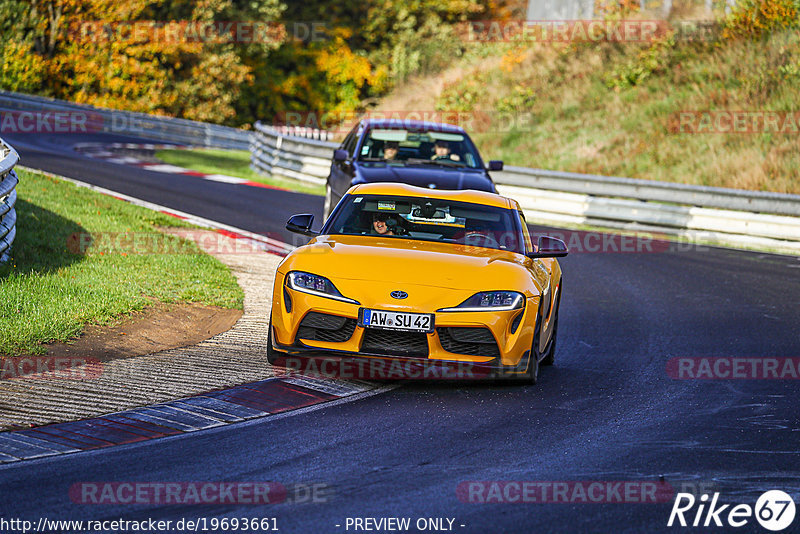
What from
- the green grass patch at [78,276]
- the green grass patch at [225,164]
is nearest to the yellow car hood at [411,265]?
the green grass patch at [78,276]

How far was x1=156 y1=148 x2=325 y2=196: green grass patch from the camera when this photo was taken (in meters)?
26.8

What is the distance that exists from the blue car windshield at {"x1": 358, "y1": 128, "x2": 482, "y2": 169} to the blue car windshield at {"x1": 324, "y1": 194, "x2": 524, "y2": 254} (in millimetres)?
5204

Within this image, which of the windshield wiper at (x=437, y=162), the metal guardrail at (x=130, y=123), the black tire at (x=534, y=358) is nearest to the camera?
the black tire at (x=534, y=358)

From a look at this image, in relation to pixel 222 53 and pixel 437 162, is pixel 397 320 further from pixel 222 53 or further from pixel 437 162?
pixel 222 53

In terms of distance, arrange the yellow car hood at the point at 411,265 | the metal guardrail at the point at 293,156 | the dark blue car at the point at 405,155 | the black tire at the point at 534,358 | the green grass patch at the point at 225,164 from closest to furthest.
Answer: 1. the yellow car hood at the point at 411,265
2. the black tire at the point at 534,358
3. the dark blue car at the point at 405,155
4. the metal guardrail at the point at 293,156
5. the green grass patch at the point at 225,164

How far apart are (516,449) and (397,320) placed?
67.4 inches

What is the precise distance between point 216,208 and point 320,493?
48.4ft

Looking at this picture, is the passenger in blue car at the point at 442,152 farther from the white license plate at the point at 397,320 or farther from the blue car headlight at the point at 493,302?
the white license plate at the point at 397,320

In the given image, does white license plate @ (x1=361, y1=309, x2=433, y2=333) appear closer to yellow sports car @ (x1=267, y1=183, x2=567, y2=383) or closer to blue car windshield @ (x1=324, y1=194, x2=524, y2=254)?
yellow sports car @ (x1=267, y1=183, x2=567, y2=383)

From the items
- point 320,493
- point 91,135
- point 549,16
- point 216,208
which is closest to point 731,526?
point 320,493

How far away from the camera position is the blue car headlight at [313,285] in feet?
28.3

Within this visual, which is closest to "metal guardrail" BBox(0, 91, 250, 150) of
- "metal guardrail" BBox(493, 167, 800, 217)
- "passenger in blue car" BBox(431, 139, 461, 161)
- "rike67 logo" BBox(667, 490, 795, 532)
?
"metal guardrail" BBox(493, 167, 800, 217)

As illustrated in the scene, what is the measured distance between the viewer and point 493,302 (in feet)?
28.5

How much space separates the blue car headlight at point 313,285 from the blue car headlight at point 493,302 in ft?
2.79
